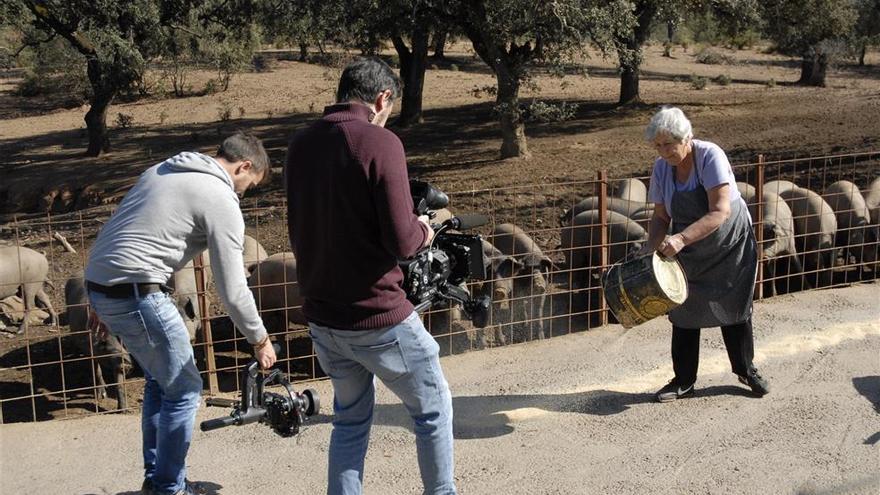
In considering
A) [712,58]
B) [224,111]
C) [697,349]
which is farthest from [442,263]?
[712,58]

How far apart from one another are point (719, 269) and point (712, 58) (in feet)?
102

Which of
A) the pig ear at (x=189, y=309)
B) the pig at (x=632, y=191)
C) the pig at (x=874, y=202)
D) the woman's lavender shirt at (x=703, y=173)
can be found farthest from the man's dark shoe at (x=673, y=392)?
the pig at (x=632, y=191)

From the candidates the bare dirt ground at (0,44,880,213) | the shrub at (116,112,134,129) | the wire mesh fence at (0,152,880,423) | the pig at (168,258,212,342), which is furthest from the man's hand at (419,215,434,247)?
the shrub at (116,112,134,129)

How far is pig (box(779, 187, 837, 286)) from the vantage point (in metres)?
11.0

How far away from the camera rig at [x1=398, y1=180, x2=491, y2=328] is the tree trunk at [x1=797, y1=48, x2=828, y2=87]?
81.6 feet

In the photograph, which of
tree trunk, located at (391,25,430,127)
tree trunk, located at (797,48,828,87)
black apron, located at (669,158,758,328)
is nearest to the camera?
black apron, located at (669,158,758,328)

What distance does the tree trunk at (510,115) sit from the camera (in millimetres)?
16234

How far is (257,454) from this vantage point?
5.22 m

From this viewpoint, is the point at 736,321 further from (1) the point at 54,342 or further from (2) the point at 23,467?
(1) the point at 54,342

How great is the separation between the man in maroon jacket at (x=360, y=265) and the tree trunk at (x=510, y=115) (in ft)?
42.0

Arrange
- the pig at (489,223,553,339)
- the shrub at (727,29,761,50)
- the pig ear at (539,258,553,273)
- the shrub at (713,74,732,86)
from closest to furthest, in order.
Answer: the pig at (489,223,553,339)
the pig ear at (539,258,553,273)
the shrub at (713,74,732,86)
the shrub at (727,29,761,50)

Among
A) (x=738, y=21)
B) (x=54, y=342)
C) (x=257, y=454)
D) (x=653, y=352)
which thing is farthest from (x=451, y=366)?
(x=738, y=21)

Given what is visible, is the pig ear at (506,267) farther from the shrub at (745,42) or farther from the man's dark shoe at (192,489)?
the shrub at (745,42)

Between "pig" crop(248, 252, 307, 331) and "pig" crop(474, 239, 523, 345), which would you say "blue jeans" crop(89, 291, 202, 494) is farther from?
"pig" crop(248, 252, 307, 331)
